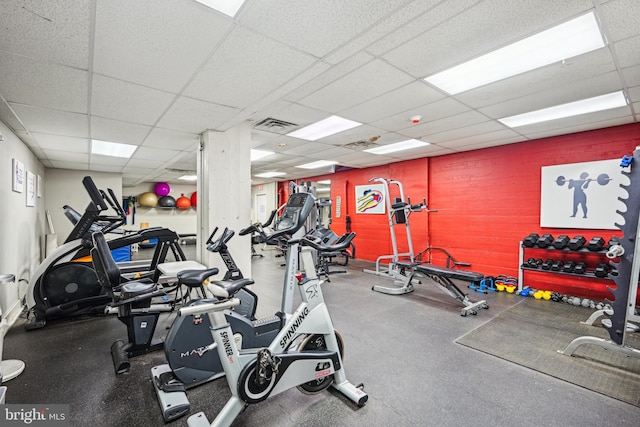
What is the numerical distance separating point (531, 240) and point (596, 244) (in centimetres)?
73

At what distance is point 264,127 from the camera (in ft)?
12.9

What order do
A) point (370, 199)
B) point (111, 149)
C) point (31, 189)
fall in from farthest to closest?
point (370, 199) < point (111, 149) < point (31, 189)

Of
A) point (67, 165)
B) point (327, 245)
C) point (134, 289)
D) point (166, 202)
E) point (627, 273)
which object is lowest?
point (134, 289)

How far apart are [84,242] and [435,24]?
397cm

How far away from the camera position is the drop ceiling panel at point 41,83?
2.05m

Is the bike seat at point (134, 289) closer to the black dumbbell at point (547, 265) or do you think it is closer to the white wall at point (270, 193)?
Result: the black dumbbell at point (547, 265)

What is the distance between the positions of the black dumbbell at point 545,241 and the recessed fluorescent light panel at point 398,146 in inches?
91.1

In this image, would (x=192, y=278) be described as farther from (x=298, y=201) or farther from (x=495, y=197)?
(x=495, y=197)

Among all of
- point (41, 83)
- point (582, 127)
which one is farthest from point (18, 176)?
point (582, 127)

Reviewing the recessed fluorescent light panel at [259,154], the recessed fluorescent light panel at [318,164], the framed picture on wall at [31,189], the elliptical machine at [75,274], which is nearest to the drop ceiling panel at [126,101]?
the elliptical machine at [75,274]

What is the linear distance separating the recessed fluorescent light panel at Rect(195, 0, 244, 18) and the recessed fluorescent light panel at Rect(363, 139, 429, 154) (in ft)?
12.3

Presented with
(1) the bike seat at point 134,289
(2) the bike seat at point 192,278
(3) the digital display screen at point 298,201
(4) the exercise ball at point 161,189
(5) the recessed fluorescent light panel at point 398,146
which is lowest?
(1) the bike seat at point 134,289

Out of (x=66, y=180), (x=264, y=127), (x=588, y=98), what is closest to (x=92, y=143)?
(x=264, y=127)

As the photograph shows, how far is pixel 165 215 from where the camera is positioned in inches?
418
